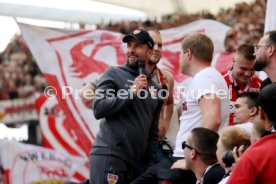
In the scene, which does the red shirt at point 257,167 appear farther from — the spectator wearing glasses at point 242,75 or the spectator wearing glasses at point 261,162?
the spectator wearing glasses at point 242,75

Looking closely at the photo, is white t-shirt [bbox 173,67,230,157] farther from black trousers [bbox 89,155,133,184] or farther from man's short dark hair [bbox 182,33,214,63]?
black trousers [bbox 89,155,133,184]

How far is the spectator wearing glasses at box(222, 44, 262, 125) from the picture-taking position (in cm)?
813

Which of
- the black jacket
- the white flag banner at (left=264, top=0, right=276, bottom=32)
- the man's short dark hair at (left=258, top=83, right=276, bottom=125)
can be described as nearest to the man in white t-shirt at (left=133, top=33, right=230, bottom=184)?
the black jacket

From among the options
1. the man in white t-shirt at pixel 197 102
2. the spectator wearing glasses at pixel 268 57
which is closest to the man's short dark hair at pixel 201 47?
the man in white t-shirt at pixel 197 102

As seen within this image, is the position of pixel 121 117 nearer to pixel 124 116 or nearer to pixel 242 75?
pixel 124 116

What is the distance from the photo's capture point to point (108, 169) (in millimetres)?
7641

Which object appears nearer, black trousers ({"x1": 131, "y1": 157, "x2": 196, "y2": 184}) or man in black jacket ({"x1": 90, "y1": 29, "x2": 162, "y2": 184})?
black trousers ({"x1": 131, "y1": 157, "x2": 196, "y2": 184})

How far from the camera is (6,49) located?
557 inches

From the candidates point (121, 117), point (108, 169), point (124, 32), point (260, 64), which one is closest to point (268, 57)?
point (260, 64)

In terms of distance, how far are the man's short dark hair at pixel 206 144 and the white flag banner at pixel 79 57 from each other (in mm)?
4495

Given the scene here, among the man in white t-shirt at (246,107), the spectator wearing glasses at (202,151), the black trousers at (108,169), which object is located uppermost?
the man in white t-shirt at (246,107)

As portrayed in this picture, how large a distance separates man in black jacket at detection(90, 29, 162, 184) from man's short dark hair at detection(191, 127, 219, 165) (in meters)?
0.71

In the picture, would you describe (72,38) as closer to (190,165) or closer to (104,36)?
(104,36)

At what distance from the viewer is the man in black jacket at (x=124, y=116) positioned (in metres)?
7.60
